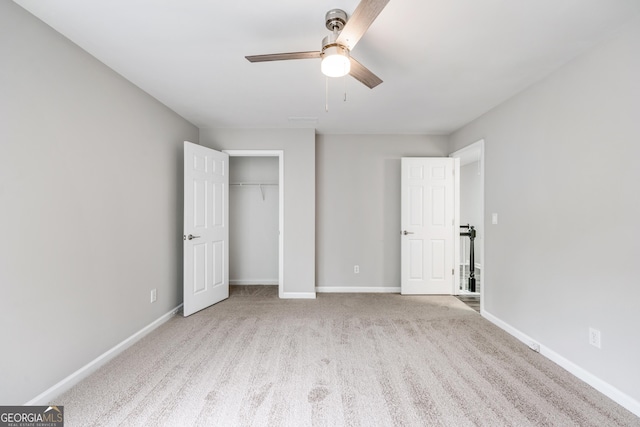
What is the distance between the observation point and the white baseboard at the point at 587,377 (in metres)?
1.73

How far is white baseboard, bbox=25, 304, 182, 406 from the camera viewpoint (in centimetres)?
177

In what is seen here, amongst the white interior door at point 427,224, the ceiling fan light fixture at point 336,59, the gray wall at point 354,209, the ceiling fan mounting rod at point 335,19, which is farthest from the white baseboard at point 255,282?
the ceiling fan mounting rod at point 335,19

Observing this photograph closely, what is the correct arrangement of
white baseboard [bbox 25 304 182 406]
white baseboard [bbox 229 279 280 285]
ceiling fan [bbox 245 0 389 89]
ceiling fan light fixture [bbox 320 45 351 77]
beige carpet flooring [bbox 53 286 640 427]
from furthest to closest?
white baseboard [bbox 229 279 280 285] → white baseboard [bbox 25 304 182 406] → beige carpet flooring [bbox 53 286 640 427] → ceiling fan light fixture [bbox 320 45 351 77] → ceiling fan [bbox 245 0 389 89]

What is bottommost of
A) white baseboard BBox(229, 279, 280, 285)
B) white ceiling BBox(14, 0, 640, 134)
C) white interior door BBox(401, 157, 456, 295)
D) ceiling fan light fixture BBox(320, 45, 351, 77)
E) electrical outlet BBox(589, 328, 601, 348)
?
white baseboard BBox(229, 279, 280, 285)

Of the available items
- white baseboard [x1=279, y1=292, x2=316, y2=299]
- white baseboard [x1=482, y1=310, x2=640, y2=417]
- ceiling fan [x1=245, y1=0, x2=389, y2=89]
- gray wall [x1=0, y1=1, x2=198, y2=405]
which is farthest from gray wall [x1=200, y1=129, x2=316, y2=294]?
white baseboard [x1=482, y1=310, x2=640, y2=417]

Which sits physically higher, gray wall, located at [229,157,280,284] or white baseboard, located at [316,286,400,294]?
gray wall, located at [229,157,280,284]

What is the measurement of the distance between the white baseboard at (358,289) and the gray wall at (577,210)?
4.89 ft

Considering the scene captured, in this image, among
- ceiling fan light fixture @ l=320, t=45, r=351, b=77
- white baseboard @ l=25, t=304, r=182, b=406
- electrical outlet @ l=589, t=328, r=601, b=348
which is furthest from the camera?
electrical outlet @ l=589, t=328, r=601, b=348

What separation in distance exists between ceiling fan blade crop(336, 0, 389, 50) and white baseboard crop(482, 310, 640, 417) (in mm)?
2732

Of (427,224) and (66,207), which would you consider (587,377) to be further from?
(66,207)

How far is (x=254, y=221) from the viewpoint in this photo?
15.6 ft

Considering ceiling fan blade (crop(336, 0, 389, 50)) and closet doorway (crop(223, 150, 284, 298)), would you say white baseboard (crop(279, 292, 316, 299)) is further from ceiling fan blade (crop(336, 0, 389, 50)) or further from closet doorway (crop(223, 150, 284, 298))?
ceiling fan blade (crop(336, 0, 389, 50))

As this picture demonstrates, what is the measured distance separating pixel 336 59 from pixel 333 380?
2.16m

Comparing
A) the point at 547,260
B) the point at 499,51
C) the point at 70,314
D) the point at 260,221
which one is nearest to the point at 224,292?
the point at 260,221
